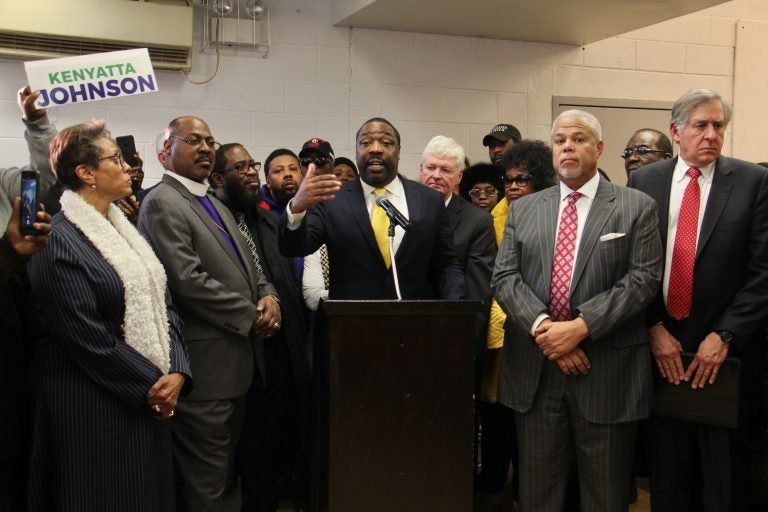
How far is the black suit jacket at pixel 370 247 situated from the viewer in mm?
2732

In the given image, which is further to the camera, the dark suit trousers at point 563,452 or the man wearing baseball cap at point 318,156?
the man wearing baseball cap at point 318,156

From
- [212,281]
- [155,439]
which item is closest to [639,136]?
[212,281]

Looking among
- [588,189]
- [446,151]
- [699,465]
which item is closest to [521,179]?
[446,151]

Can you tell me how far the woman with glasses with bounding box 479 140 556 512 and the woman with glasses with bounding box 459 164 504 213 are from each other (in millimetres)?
329

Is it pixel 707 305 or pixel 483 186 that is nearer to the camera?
pixel 707 305

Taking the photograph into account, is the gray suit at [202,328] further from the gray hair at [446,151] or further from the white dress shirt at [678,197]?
the white dress shirt at [678,197]

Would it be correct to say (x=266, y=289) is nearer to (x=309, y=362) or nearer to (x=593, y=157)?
(x=309, y=362)

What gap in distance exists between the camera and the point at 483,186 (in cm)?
389

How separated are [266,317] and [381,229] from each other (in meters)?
0.54

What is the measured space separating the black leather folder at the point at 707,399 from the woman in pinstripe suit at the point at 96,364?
62.7 inches

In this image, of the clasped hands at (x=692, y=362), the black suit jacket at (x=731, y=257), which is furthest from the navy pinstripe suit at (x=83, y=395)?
the black suit jacket at (x=731, y=257)

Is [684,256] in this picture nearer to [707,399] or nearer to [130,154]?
[707,399]

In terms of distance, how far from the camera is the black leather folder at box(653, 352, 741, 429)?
8.37 feet

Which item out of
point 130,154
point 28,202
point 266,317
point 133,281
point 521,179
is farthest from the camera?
point 130,154
